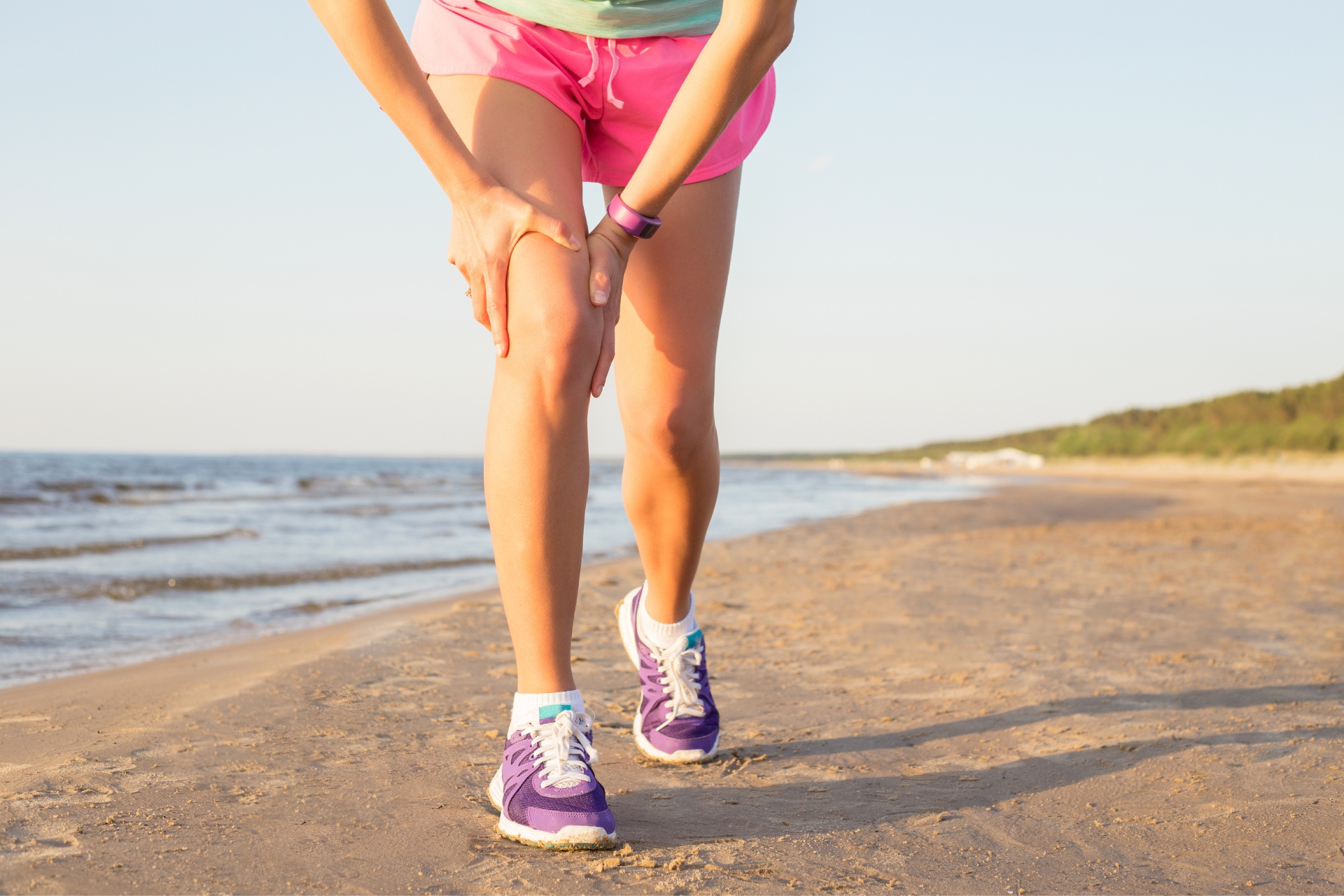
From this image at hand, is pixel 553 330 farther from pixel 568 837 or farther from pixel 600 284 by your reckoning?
pixel 568 837

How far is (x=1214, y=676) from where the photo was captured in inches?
109

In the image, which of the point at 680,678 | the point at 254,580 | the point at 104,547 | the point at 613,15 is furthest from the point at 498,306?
the point at 104,547

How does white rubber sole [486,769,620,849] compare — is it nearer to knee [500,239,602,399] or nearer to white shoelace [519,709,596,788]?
white shoelace [519,709,596,788]

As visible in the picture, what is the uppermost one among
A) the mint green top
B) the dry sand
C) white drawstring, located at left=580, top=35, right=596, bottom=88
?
the mint green top

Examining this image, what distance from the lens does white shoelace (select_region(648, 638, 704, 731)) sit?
6.53ft

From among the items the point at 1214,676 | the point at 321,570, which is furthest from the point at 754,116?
the point at 321,570

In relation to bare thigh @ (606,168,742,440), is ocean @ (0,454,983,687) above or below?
below

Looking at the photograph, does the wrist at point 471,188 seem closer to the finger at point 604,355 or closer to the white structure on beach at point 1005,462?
the finger at point 604,355

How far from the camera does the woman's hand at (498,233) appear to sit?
155cm

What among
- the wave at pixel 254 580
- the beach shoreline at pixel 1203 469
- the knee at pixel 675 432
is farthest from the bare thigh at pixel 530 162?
the beach shoreline at pixel 1203 469

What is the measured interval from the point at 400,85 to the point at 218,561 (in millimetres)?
5429

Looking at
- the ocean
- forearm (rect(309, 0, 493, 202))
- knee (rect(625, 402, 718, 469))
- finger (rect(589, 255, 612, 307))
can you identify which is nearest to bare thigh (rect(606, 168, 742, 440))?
knee (rect(625, 402, 718, 469))

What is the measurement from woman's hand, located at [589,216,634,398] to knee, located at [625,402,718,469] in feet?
1.15

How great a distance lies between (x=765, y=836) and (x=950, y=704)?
110 cm
